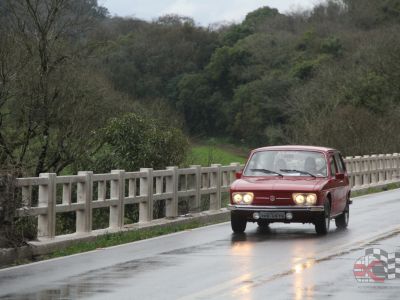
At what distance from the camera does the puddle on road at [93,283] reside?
11781 millimetres

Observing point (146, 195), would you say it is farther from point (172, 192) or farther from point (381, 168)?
point (381, 168)

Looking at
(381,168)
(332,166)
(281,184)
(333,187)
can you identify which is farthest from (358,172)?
(281,184)

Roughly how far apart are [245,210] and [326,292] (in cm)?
809

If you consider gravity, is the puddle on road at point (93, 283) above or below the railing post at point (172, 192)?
below

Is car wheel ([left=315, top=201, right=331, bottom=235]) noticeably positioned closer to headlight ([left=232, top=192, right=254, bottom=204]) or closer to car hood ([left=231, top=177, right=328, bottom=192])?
car hood ([left=231, top=177, right=328, bottom=192])

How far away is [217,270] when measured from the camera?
46.1 ft

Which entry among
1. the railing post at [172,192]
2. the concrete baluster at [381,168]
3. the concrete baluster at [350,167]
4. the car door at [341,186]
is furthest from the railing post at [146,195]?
the concrete baluster at [381,168]

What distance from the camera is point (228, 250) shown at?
55.6 ft

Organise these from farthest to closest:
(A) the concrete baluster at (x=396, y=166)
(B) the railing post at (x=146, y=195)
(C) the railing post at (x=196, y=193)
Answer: (A) the concrete baluster at (x=396, y=166)
(C) the railing post at (x=196, y=193)
(B) the railing post at (x=146, y=195)

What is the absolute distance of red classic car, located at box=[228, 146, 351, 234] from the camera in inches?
774

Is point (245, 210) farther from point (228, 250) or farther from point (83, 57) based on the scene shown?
point (83, 57)

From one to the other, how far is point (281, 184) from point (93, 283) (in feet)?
25.0

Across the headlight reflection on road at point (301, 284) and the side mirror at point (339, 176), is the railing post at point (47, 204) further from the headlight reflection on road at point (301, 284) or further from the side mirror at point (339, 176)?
the side mirror at point (339, 176)

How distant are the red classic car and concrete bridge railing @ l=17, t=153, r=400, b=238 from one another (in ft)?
6.40
